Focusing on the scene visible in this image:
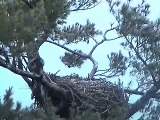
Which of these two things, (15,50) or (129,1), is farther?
(129,1)

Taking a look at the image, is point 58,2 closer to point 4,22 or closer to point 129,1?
point 4,22

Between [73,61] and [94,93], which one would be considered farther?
[73,61]

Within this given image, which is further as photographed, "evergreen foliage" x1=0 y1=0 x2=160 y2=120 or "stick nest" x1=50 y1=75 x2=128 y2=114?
"stick nest" x1=50 y1=75 x2=128 y2=114

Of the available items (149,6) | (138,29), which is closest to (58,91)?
(138,29)

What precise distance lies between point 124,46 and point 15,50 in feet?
6.32

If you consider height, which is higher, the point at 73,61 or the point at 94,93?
the point at 73,61

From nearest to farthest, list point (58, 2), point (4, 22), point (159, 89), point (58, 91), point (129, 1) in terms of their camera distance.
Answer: point (4, 22) → point (58, 2) → point (58, 91) → point (159, 89) → point (129, 1)

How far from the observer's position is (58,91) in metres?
3.67

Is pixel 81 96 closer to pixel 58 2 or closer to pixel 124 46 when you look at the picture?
pixel 124 46

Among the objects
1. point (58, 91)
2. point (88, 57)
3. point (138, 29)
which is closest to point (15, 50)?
point (58, 91)

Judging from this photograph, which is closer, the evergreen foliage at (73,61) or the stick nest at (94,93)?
the evergreen foliage at (73,61)

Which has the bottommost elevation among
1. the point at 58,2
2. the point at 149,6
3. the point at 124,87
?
the point at 124,87

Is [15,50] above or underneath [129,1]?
underneath

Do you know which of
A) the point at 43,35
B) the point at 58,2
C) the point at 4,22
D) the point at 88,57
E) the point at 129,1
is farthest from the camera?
the point at 88,57
